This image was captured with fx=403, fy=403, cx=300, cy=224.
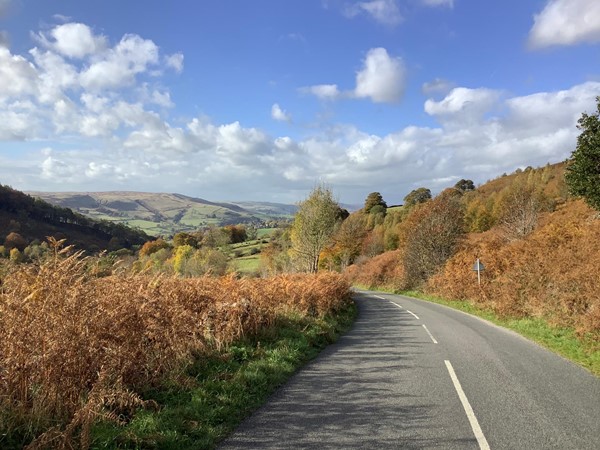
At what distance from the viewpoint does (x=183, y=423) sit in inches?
219

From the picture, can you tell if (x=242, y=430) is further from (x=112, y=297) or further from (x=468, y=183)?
(x=468, y=183)

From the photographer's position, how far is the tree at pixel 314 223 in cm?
3903

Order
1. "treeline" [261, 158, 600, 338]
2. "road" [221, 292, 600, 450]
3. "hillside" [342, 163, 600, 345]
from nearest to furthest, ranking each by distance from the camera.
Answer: "road" [221, 292, 600, 450], "hillside" [342, 163, 600, 345], "treeline" [261, 158, 600, 338]

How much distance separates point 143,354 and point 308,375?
343 cm

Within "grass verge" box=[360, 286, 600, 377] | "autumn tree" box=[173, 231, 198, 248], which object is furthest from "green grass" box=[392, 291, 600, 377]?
"autumn tree" box=[173, 231, 198, 248]

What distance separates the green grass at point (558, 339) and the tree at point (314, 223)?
19.5 metres

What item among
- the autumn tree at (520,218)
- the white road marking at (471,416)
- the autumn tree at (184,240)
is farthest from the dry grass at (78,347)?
the autumn tree at (184,240)

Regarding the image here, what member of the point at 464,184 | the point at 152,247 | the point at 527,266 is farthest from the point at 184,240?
the point at 527,266

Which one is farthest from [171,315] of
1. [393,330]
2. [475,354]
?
[393,330]

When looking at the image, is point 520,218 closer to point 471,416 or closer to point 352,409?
point 471,416

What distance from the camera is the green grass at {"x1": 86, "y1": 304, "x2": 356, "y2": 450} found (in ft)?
16.6

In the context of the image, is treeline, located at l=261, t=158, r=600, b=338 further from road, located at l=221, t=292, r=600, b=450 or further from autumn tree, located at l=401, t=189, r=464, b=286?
road, located at l=221, t=292, r=600, b=450

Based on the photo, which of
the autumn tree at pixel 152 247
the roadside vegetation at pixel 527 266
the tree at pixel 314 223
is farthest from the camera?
the autumn tree at pixel 152 247

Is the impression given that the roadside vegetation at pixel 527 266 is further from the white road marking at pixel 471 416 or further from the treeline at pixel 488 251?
the white road marking at pixel 471 416
